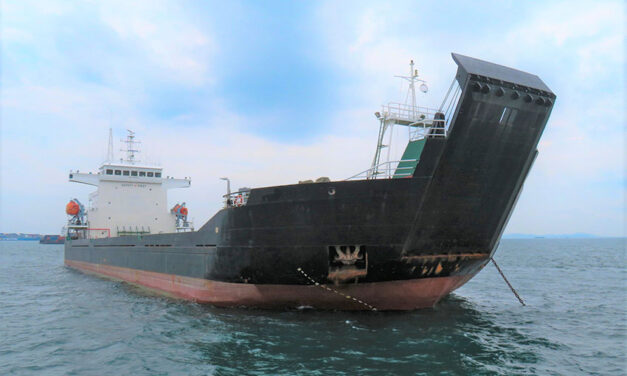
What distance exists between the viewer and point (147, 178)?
26.9 m

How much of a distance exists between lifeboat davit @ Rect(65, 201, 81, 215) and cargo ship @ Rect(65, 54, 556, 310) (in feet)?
69.7

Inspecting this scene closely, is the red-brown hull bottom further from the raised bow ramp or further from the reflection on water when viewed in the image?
the raised bow ramp

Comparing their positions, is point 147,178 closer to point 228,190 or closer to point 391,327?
point 228,190

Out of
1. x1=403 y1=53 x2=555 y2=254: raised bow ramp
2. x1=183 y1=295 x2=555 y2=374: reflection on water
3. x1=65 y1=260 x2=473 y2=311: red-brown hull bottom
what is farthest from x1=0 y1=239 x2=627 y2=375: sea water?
x1=403 y1=53 x2=555 y2=254: raised bow ramp

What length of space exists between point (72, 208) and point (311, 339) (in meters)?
26.9

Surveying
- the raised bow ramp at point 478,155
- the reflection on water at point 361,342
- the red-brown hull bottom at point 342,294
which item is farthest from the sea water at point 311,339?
the raised bow ramp at point 478,155

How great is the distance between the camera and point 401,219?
35.3 feet

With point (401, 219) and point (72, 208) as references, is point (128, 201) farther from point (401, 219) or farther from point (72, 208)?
point (401, 219)

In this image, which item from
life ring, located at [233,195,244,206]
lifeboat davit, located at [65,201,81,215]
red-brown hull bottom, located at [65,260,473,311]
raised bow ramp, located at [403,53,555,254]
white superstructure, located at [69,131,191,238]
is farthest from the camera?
lifeboat davit, located at [65,201,81,215]

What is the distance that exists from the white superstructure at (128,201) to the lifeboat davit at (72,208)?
3.09m

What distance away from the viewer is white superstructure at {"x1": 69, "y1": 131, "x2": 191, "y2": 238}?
26.4 m

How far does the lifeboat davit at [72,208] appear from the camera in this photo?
29.5 m

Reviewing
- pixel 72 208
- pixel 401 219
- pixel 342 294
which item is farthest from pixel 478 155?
pixel 72 208

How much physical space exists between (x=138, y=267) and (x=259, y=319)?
10.5m
